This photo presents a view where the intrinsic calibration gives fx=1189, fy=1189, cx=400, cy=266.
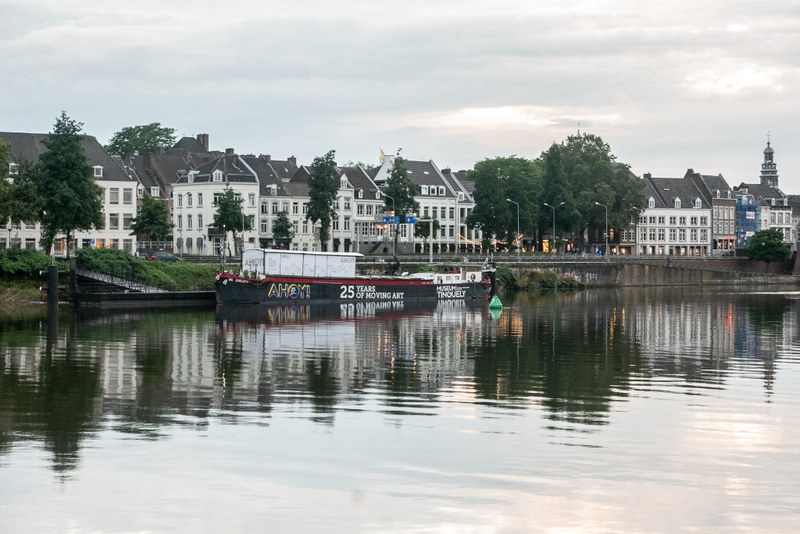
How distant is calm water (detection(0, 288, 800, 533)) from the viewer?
2131 centimetres

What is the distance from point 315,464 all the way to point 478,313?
63.0m

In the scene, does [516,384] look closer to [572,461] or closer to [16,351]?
[572,461]

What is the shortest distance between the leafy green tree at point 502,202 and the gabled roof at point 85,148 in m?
48.8

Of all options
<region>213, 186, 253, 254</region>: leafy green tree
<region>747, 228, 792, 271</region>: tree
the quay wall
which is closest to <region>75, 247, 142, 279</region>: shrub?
the quay wall

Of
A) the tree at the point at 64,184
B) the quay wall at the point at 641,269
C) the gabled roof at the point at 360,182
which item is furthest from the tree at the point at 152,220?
the gabled roof at the point at 360,182

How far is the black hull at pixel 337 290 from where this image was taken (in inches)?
3620

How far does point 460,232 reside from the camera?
187 meters

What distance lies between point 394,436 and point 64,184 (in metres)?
76.0

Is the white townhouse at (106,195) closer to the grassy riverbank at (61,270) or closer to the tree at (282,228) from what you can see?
the tree at (282,228)

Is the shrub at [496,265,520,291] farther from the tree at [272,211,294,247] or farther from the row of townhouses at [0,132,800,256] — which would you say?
the tree at [272,211,294,247]

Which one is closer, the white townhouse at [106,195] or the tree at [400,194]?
the white townhouse at [106,195]

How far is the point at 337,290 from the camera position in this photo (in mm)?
97688

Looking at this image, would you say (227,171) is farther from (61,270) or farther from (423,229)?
(61,270)

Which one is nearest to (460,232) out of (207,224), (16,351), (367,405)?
(207,224)
